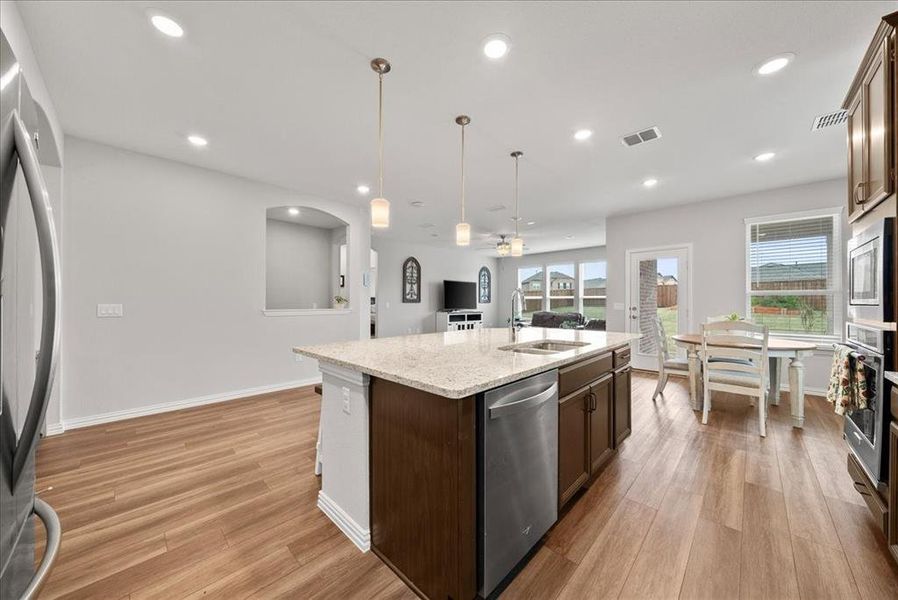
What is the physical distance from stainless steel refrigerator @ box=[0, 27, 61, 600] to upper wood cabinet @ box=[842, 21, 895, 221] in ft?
9.43

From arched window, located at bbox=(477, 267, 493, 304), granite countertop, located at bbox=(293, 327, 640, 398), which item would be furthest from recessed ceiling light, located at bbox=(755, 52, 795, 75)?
arched window, located at bbox=(477, 267, 493, 304)

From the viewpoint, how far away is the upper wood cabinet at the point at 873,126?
1.57 meters

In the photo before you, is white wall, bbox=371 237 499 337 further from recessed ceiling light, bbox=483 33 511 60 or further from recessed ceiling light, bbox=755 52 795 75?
recessed ceiling light, bbox=755 52 795 75

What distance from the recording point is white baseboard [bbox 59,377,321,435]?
317 centimetres

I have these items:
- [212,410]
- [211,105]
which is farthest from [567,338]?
[212,410]

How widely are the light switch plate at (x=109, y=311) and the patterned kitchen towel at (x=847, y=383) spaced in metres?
5.35

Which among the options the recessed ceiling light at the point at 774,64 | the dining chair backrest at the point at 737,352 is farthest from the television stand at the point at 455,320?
the recessed ceiling light at the point at 774,64

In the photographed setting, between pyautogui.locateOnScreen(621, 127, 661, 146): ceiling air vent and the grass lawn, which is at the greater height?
pyautogui.locateOnScreen(621, 127, 661, 146): ceiling air vent

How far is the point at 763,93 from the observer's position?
96.3 inches

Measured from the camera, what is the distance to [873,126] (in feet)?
5.72

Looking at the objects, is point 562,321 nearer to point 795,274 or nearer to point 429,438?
point 795,274

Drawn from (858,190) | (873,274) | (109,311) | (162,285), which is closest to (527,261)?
(858,190)

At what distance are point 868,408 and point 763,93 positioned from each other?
2089 mm

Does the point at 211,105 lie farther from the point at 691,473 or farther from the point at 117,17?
the point at 691,473
